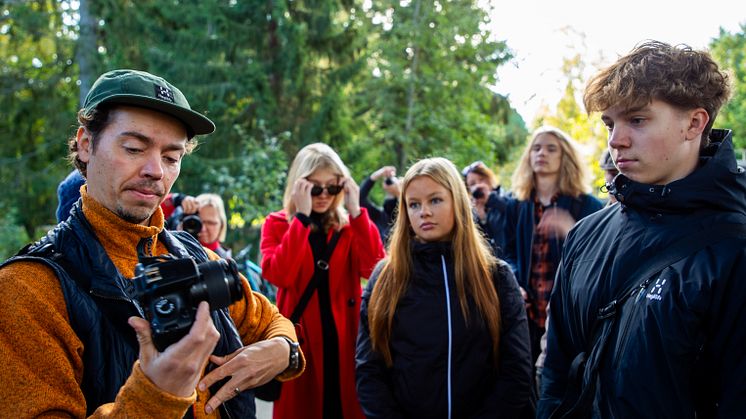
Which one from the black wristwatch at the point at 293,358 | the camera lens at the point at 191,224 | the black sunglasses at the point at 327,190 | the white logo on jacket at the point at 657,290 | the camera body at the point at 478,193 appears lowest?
the black wristwatch at the point at 293,358

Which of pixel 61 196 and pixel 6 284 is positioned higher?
pixel 61 196

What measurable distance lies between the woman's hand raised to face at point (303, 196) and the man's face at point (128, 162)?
2.04 meters

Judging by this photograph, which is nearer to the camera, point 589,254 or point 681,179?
point 681,179

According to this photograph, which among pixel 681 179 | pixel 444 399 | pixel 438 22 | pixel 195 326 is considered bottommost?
pixel 444 399

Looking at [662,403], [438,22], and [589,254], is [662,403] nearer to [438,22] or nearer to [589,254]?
[589,254]

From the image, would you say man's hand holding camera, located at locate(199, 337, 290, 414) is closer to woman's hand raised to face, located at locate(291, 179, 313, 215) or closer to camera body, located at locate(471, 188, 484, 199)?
woman's hand raised to face, located at locate(291, 179, 313, 215)

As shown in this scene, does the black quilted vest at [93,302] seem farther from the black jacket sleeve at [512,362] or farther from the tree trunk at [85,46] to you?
the tree trunk at [85,46]

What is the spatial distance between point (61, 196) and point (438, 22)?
16154 millimetres

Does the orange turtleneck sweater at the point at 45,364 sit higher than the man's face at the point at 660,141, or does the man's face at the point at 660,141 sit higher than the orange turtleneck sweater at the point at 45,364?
the man's face at the point at 660,141

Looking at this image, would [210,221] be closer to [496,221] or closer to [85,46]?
[496,221]

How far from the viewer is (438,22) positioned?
17547mm

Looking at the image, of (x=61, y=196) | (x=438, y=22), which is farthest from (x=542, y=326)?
(x=438, y=22)

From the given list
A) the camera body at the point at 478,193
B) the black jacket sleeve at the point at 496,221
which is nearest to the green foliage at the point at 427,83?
the camera body at the point at 478,193

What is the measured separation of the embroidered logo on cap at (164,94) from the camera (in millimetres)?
1808
